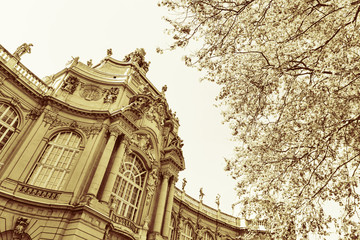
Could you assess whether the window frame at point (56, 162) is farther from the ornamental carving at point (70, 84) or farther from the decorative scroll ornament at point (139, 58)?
the decorative scroll ornament at point (139, 58)

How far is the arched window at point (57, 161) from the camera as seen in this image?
14.8 meters

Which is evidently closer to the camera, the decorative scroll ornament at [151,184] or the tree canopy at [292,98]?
the tree canopy at [292,98]

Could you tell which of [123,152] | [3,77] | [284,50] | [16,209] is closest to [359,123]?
[284,50]

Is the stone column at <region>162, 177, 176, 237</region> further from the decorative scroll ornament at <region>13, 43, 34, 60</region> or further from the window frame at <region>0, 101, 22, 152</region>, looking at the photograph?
the decorative scroll ornament at <region>13, 43, 34, 60</region>

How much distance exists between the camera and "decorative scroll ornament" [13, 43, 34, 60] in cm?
1704

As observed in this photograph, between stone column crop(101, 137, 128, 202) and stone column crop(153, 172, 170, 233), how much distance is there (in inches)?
197

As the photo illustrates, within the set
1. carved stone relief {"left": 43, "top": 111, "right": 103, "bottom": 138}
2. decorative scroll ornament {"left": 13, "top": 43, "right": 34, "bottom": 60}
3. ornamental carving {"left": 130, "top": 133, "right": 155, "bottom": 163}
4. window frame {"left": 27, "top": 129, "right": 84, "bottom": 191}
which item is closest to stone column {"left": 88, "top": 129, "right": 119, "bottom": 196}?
carved stone relief {"left": 43, "top": 111, "right": 103, "bottom": 138}

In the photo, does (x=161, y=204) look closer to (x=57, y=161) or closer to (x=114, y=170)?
(x=114, y=170)

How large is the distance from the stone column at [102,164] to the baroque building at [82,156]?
0.06 m

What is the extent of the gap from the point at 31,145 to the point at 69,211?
5.15 metres

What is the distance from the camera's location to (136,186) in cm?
1841

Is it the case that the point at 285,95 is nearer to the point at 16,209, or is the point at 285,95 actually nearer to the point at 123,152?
the point at 123,152

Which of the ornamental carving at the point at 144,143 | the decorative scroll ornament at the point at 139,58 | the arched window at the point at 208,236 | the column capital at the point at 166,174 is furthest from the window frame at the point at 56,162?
the arched window at the point at 208,236

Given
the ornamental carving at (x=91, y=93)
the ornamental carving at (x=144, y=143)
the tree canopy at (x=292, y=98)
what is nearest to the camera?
the tree canopy at (x=292, y=98)
